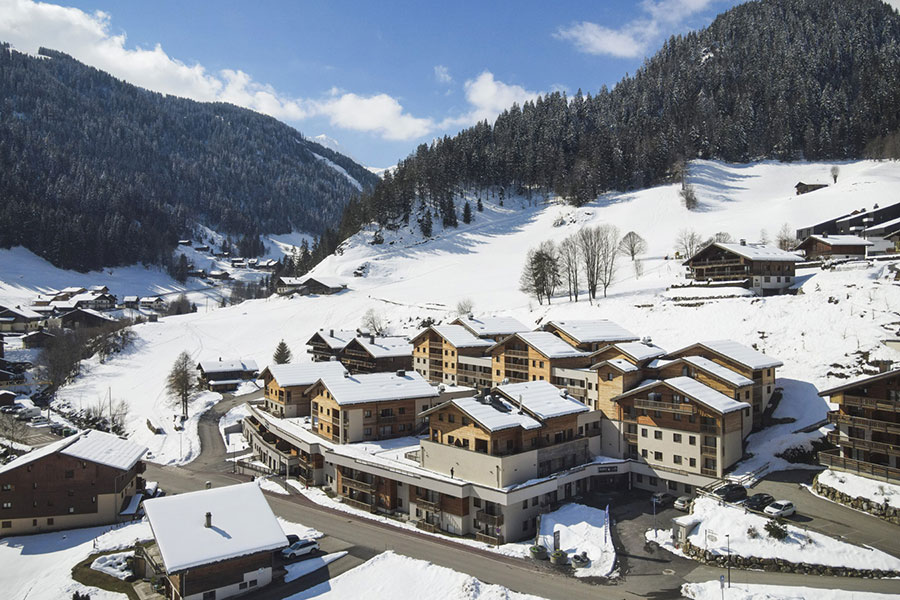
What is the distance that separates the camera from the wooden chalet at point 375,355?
6512cm

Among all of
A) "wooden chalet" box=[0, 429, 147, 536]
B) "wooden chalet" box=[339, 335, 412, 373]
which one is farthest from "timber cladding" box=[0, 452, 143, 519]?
"wooden chalet" box=[339, 335, 412, 373]

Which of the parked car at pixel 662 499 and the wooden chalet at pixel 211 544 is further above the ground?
the wooden chalet at pixel 211 544

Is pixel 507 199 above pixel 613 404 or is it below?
above

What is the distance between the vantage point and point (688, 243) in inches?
3925

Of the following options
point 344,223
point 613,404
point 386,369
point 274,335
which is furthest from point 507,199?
point 613,404

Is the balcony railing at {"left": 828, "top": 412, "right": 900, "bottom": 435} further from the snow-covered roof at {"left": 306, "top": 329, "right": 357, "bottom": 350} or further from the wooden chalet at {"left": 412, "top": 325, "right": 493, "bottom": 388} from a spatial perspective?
the snow-covered roof at {"left": 306, "top": 329, "right": 357, "bottom": 350}

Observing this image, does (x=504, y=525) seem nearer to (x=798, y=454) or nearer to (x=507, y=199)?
(x=798, y=454)

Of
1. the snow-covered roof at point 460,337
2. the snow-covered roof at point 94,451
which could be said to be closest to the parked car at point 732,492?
the snow-covered roof at point 460,337

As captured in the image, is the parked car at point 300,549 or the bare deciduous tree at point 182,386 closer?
the parked car at point 300,549

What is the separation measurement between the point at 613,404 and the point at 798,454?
12378mm

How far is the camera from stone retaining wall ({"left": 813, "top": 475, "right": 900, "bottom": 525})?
28161mm

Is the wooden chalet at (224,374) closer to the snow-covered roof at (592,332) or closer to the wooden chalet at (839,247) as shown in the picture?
the snow-covered roof at (592,332)

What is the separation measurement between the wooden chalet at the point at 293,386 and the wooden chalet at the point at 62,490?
16094 millimetres

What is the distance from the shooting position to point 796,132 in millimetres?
142125
